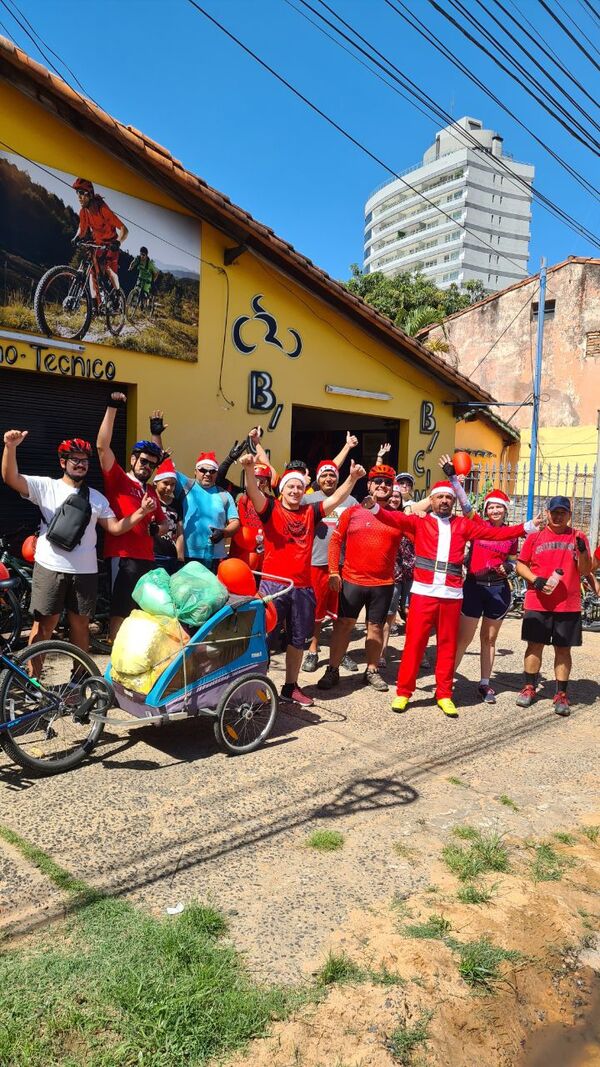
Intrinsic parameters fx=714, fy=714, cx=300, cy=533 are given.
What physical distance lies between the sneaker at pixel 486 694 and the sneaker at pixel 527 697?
0.76 ft

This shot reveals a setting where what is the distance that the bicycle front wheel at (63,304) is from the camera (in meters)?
7.54

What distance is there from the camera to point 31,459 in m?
7.91

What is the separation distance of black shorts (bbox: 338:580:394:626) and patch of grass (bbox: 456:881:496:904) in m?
3.06

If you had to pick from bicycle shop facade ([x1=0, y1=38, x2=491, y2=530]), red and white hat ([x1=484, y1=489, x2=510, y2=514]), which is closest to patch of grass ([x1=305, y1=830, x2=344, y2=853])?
red and white hat ([x1=484, y1=489, x2=510, y2=514])

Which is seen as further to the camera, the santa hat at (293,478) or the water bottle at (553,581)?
the water bottle at (553,581)

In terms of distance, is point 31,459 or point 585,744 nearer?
point 585,744

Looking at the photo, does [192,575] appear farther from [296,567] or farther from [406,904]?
[406,904]

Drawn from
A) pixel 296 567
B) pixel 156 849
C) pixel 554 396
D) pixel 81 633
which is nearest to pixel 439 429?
pixel 296 567

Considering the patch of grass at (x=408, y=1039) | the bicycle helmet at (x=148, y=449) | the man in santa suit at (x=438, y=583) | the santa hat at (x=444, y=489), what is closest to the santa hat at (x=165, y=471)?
the bicycle helmet at (x=148, y=449)

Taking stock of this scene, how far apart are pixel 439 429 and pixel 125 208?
689cm

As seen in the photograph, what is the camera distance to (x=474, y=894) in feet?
11.0

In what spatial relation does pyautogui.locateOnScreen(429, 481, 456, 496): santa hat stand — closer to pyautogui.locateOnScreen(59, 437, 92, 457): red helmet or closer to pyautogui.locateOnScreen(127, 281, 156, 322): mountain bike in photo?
pyautogui.locateOnScreen(59, 437, 92, 457): red helmet

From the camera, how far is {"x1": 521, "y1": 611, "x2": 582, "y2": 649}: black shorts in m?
6.26

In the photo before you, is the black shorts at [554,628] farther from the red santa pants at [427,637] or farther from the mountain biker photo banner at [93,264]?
the mountain biker photo banner at [93,264]
